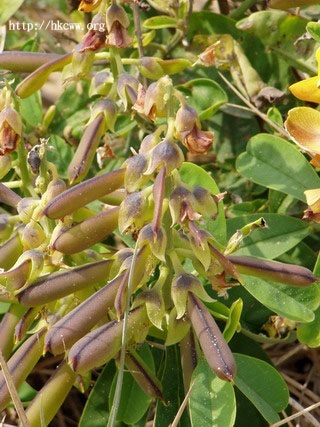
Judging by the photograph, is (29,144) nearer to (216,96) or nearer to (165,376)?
(216,96)

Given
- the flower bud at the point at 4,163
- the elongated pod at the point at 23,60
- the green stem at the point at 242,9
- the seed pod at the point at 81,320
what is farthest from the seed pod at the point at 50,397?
the green stem at the point at 242,9

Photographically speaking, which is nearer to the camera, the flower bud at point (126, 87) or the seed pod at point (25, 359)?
the seed pod at point (25, 359)

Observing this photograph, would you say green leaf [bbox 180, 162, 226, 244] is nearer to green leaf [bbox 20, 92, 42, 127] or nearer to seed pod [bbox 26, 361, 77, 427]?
seed pod [bbox 26, 361, 77, 427]

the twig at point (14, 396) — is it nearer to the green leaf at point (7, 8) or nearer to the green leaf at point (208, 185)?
the green leaf at point (208, 185)

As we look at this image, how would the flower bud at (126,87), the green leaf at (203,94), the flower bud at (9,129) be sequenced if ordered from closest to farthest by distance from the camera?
the flower bud at (9,129) < the flower bud at (126,87) < the green leaf at (203,94)

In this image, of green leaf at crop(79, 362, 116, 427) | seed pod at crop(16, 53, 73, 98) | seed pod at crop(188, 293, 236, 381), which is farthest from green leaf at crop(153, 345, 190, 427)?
seed pod at crop(16, 53, 73, 98)

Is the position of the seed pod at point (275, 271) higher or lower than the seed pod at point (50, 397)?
higher

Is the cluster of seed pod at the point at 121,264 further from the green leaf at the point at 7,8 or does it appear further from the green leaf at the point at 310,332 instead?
the green leaf at the point at 7,8

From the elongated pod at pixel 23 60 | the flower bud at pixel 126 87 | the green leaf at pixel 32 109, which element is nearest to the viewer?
the flower bud at pixel 126 87

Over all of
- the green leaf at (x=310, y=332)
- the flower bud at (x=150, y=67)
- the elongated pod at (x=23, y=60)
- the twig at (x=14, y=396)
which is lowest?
the green leaf at (x=310, y=332)

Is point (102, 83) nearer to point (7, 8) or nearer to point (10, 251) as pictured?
point (10, 251)
